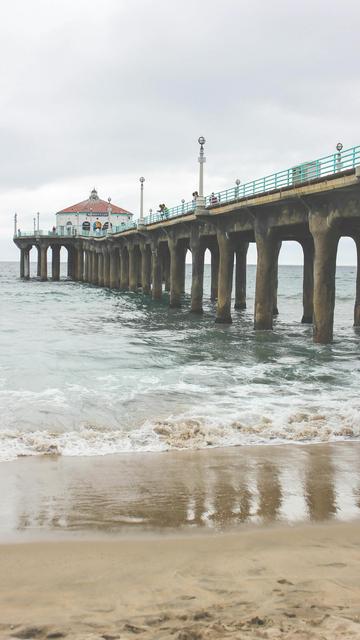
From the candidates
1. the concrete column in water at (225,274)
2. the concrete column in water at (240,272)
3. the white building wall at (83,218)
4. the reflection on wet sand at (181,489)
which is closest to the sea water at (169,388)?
the reflection on wet sand at (181,489)

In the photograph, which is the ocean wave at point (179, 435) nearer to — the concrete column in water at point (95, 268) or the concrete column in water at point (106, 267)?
the concrete column in water at point (106, 267)

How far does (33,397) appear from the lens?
12688 mm

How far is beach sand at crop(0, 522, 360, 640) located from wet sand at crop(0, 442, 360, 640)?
0.5 inches

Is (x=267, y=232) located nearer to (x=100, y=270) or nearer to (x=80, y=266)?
(x=100, y=270)

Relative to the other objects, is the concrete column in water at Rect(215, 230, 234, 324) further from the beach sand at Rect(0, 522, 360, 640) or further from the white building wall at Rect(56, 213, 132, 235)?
the white building wall at Rect(56, 213, 132, 235)

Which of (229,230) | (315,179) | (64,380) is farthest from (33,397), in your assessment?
(229,230)

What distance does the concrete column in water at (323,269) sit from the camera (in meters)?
19.8

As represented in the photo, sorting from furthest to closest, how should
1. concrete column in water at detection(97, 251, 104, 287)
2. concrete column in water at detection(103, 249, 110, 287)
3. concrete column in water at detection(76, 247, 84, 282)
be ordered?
concrete column in water at detection(76, 247, 84, 282)
concrete column in water at detection(97, 251, 104, 287)
concrete column in water at detection(103, 249, 110, 287)

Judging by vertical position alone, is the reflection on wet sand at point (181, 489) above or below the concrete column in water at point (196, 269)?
below

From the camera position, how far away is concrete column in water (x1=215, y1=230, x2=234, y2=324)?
1125 inches

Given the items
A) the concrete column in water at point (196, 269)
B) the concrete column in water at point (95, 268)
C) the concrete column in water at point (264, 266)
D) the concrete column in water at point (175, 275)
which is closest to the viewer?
the concrete column in water at point (264, 266)

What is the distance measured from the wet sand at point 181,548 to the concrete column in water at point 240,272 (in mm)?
31632

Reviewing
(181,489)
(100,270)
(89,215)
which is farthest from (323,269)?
(89,215)

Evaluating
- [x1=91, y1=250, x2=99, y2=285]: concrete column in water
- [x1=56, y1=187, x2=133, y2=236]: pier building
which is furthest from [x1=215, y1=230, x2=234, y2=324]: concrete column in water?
[x1=56, y1=187, x2=133, y2=236]: pier building
